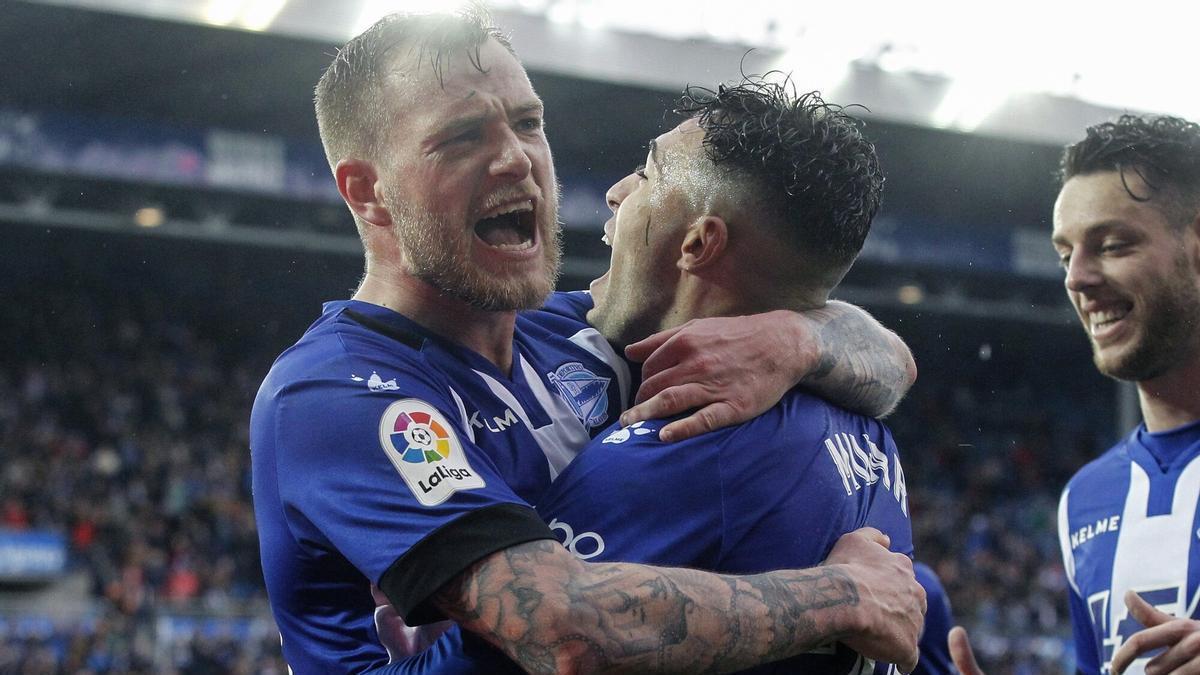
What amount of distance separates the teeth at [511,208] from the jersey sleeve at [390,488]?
46 centimetres

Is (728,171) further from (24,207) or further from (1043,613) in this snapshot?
(1043,613)

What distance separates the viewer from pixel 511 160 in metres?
2.50

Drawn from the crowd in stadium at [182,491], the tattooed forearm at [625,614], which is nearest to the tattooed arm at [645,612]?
the tattooed forearm at [625,614]

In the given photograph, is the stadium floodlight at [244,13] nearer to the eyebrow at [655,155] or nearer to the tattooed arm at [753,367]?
the eyebrow at [655,155]

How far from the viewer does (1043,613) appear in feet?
55.8

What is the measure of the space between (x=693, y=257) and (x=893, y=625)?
80cm

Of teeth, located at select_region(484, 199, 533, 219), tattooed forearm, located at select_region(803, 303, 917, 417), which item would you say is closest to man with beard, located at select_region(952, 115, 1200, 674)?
tattooed forearm, located at select_region(803, 303, 917, 417)

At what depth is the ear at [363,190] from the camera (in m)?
2.59

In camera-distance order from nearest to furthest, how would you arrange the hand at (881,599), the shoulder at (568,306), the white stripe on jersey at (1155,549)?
1. the hand at (881,599)
2. the shoulder at (568,306)
3. the white stripe on jersey at (1155,549)

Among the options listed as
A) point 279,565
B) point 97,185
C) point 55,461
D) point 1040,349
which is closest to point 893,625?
point 279,565

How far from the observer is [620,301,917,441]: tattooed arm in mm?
2314

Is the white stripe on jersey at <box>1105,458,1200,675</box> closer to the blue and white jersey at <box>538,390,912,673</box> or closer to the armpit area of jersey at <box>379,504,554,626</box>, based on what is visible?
the blue and white jersey at <box>538,390,912,673</box>

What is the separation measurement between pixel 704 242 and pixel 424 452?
766mm

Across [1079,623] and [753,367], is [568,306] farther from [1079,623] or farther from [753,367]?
[1079,623]
